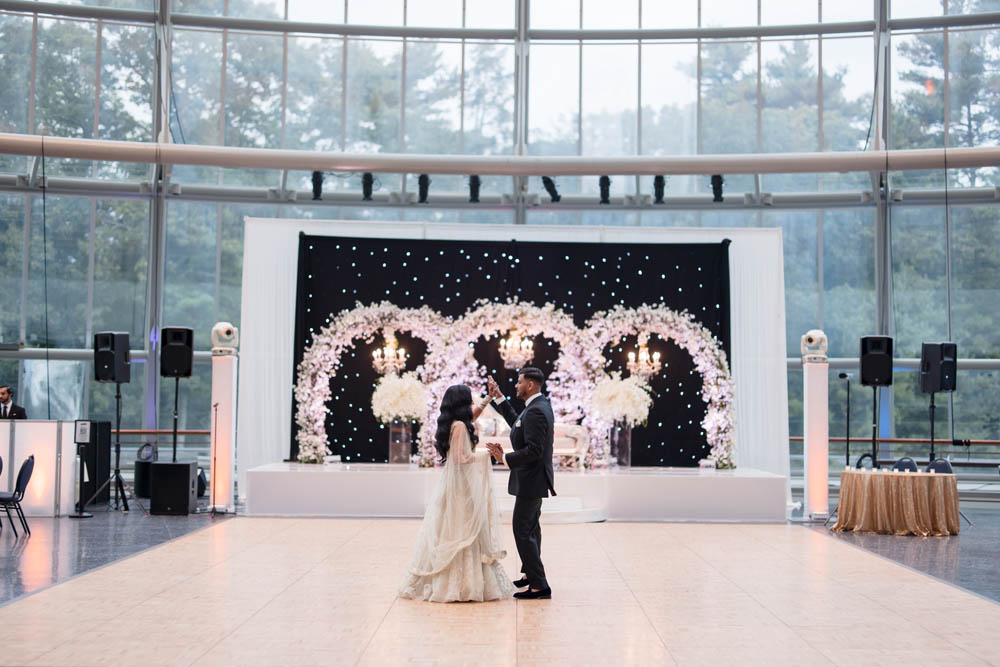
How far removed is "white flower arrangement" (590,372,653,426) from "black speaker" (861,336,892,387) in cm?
247

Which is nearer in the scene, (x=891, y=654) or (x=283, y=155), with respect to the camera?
(x=891, y=654)

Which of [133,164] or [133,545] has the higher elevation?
[133,164]

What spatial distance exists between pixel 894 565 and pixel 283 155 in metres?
9.11

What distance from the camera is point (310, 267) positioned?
13.7 metres

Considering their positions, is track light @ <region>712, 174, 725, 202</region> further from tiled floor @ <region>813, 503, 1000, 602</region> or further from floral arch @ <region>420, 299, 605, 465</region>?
tiled floor @ <region>813, 503, 1000, 602</region>

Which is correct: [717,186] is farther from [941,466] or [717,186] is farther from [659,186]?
[941,466]

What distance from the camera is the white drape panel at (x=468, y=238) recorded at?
42.5 ft

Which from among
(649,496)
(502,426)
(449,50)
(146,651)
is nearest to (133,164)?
(449,50)

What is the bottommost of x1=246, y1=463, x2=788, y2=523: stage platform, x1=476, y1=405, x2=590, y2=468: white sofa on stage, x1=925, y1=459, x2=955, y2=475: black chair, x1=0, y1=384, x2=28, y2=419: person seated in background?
x1=246, y1=463, x2=788, y2=523: stage platform

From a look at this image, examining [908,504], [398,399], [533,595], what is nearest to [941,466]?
[908,504]

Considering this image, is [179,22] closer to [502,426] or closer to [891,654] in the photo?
[502,426]

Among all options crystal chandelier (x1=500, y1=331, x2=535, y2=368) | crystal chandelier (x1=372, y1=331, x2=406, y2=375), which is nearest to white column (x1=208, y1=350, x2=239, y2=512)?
crystal chandelier (x1=372, y1=331, x2=406, y2=375)

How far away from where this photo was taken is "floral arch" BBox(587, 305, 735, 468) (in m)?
13.0

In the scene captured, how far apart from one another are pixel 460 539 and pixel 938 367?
7.91 meters
